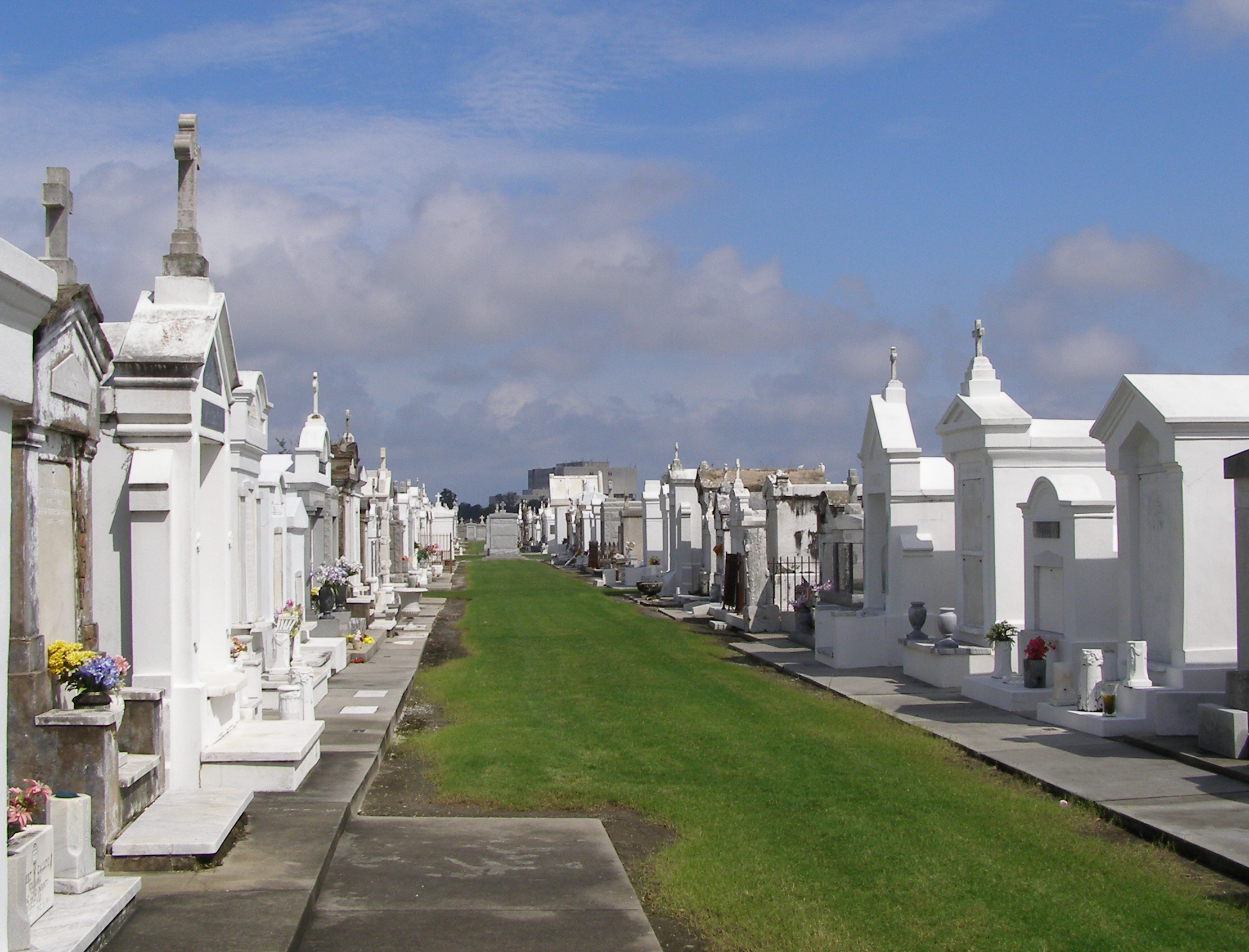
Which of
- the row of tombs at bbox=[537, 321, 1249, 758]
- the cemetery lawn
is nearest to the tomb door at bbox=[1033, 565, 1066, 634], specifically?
the row of tombs at bbox=[537, 321, 1249, 758]

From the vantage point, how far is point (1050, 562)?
528 inches

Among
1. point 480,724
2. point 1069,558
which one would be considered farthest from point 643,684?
point 1069,558

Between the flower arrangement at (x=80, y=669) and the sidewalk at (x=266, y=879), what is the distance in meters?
1.00

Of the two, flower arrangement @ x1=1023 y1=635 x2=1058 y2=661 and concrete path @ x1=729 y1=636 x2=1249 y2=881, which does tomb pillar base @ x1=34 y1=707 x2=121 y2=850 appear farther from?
flower arrangement @ x1=1023 y1=635 x2=1058 y2=661

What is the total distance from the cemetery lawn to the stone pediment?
4.06 meters

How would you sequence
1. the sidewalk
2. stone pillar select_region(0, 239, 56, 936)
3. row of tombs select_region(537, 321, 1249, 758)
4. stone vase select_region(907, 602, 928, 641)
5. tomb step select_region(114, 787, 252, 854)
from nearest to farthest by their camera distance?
1. stone pillar select_region(0, 239, 56, 936)
2. the sidewalk
3. tomb step select_region(114, 787, 252, 854)
4. row of tombs select_region(537, 321, 1249, 758)
5. stone vase select_region(907, 602, 928, 641)

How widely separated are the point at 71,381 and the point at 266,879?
2838 mm

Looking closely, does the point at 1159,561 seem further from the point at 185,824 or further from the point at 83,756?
the point at 83,756

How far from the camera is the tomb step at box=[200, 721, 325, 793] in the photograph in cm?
807

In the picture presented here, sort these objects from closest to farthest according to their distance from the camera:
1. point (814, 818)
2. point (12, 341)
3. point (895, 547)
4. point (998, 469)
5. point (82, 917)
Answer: point (12, 341) → point (82, 917) → point (814, 818) → point (998, 469) → point (895, 547)

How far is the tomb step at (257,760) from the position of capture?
8070 mm

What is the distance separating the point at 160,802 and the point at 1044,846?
5.35 metres

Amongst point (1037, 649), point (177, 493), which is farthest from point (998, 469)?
point (177, 493)

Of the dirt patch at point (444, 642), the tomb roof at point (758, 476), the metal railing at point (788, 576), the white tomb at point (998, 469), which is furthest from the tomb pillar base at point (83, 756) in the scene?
the tomb roof at point (758, 476)
